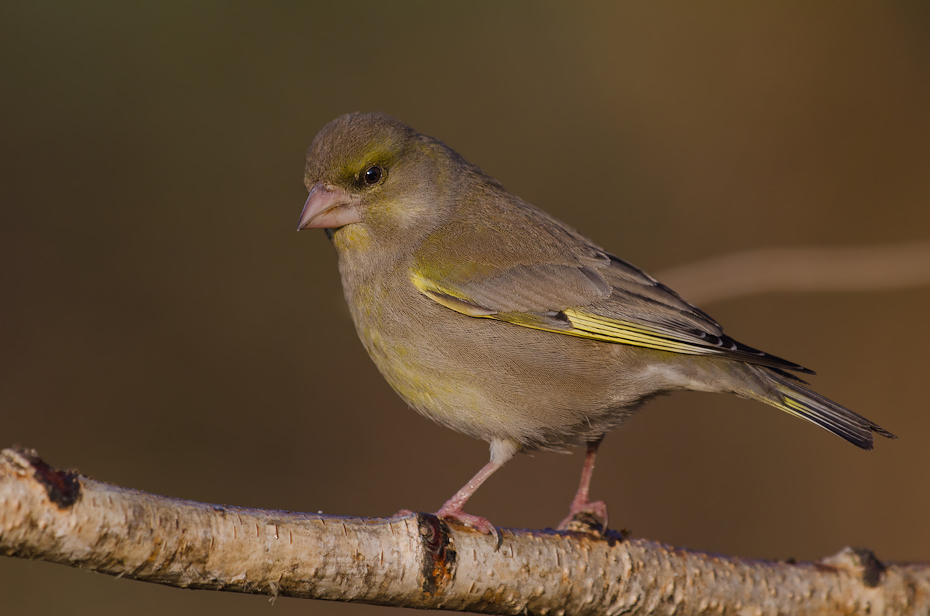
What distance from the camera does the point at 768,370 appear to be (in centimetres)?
418

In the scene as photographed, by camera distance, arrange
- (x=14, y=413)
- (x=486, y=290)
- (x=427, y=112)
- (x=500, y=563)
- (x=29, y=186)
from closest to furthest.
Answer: (x=500, y=563) → (x=486, y=290) → (x=14, y=413) → (x=29, y=186) → (x=427, y=112)

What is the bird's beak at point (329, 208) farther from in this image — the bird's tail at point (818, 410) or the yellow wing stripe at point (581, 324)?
the bird's tail at point (818, 410)

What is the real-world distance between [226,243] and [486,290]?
415cm

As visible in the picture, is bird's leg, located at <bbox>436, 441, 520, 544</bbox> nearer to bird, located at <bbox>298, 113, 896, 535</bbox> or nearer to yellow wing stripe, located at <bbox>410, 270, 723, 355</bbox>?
bird, located at <bbox>298, 113, 896, 535</bbox>

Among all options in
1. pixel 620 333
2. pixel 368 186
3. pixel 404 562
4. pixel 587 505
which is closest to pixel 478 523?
pixel 404 562

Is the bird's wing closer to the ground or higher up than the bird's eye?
closer to the ground

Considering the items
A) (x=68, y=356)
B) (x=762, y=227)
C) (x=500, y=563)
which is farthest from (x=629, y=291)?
(x=68, y=356)

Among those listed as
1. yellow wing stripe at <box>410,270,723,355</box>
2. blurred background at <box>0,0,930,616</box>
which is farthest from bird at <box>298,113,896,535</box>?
blurred background at <box>0,0,930,616</box>

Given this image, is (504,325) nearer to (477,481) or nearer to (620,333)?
(620,333)

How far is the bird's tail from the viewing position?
3.84 metres

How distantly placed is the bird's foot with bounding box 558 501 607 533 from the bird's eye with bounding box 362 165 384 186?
2013mm

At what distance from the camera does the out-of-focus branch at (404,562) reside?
2229 millimetres

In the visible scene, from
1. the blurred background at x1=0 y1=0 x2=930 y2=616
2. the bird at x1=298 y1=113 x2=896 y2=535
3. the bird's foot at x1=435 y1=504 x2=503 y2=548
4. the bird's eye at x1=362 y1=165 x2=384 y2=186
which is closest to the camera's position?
the bird's foot at x1=435 y1=504 x2=503 y2=548

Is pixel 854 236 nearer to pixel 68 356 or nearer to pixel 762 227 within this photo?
pixel 762 227
